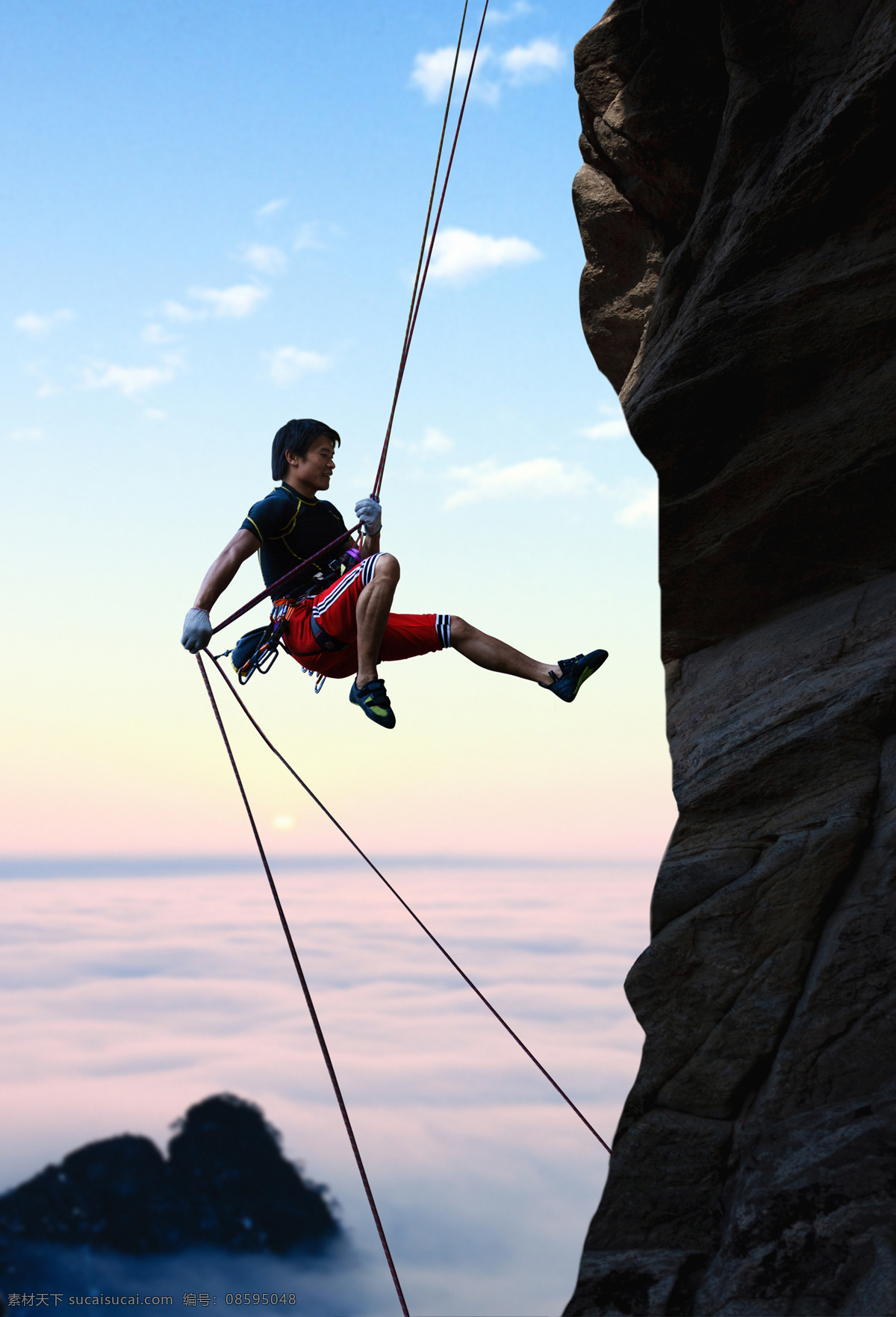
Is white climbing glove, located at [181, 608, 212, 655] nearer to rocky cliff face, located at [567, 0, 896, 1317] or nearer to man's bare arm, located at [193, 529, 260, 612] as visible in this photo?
man's bare arm, located at [193, 529, 260, 612]

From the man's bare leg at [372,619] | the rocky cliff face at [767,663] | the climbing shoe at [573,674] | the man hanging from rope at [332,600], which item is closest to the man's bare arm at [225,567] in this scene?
the man hanging from rope at [332,600]

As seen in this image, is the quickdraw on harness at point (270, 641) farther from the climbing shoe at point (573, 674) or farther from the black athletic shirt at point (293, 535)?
the climbing shoe at point (573, 674)

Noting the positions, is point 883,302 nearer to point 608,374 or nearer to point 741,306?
point 741,306

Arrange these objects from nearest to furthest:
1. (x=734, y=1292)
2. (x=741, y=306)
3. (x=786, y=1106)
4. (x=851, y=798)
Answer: (x=734, y=1292), (x=786, y=1106), (x=851, y=798), (x=741, y=306)

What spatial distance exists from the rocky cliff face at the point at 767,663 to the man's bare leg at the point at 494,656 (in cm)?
52

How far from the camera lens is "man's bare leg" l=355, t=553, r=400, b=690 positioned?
4.60 m

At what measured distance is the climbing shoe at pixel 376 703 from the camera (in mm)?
4516

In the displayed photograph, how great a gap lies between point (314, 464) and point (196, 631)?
0.95m

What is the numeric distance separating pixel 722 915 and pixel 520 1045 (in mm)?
1569

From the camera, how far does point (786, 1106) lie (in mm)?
3279

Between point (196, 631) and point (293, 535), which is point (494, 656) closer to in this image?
point (293, 535)

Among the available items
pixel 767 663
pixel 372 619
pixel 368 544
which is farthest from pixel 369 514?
pixel 767 663

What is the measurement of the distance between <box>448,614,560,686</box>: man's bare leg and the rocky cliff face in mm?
517

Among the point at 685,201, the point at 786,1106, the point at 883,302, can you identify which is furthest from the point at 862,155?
the point at 786,1106
